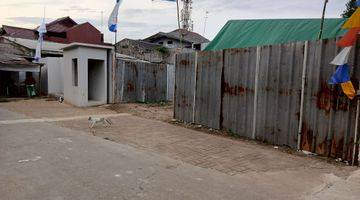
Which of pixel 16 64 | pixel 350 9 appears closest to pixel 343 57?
pixel 350 9

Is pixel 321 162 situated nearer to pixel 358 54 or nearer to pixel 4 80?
pixel 358 54

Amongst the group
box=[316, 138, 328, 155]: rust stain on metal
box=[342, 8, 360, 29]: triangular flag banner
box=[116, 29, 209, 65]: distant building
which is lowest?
box=[316, 138, 328, 155]: rust stain on metal

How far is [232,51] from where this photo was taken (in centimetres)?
934

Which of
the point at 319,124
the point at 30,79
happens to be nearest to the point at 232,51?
the point at 319,124

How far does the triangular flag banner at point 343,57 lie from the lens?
6.32 metres

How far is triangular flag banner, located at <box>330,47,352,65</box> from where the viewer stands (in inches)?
249

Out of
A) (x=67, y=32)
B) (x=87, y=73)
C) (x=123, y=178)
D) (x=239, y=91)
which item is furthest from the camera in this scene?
(x=67, y=32)

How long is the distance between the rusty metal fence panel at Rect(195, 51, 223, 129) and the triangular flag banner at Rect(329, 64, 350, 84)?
3707 mm

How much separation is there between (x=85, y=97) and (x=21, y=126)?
6028mm

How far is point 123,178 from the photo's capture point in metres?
5.43

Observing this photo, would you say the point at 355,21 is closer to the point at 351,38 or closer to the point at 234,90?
the point at 351,38

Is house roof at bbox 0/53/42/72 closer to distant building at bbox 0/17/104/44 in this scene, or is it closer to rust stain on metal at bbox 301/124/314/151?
distant building at bbox 0/17/104/44

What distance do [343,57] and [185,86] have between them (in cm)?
571

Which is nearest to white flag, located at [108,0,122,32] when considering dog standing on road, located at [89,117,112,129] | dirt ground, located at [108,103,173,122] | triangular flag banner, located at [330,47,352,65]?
dirt ground, located at [108,103,173,122]
